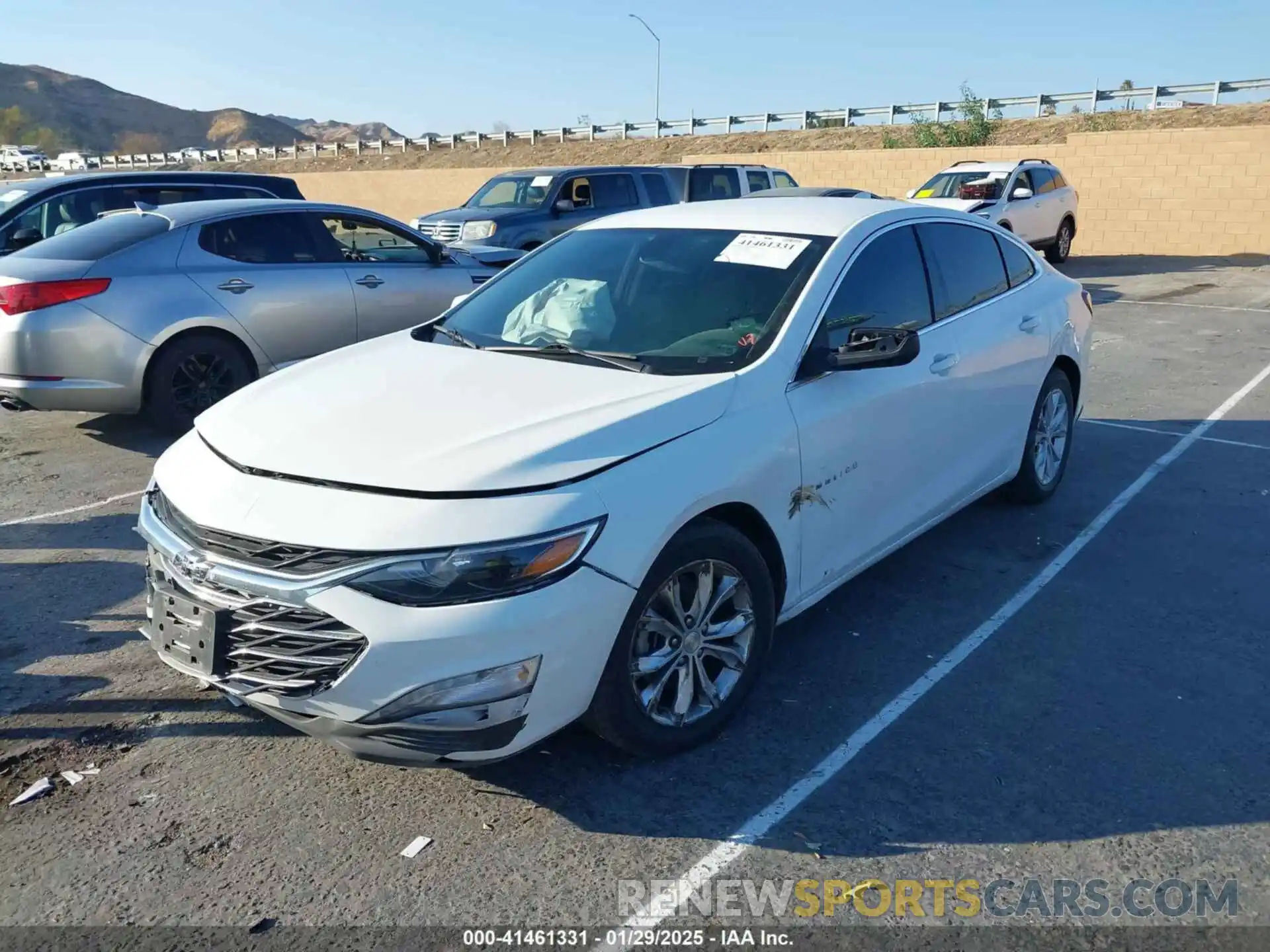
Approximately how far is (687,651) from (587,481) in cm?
75

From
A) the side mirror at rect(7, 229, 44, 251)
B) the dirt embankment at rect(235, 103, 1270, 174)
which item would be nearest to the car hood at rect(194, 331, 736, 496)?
the side mirror at rect(7, 229, 44, 251)

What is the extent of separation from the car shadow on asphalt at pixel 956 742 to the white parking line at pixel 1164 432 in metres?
3.09

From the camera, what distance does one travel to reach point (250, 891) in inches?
116

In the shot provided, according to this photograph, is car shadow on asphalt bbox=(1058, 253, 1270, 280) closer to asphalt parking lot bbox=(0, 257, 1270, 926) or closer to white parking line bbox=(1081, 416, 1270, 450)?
white parking line bbox=(1081, 416, 1270, 450)

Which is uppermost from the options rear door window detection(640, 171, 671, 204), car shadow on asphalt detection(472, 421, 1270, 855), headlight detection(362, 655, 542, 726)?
rear door window detection(640, 171, 671, 204)

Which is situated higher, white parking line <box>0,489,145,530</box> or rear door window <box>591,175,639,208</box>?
rear door window <box>591,175,639,208</box>

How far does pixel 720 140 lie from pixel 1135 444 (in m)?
39.8

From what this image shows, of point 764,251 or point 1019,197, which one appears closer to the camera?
point 764,251

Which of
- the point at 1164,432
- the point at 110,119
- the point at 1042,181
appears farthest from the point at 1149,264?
the point at 110,119

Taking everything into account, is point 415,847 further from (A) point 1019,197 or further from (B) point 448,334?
(A) point 1019,197

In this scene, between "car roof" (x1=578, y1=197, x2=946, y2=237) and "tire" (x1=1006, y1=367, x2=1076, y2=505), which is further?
"tire" (x1=1006, y1=367, x2=1076, y2=505)

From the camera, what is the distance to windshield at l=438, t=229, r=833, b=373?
4047 millimetres

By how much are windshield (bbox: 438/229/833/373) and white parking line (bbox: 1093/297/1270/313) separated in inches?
500

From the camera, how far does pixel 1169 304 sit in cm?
1542
